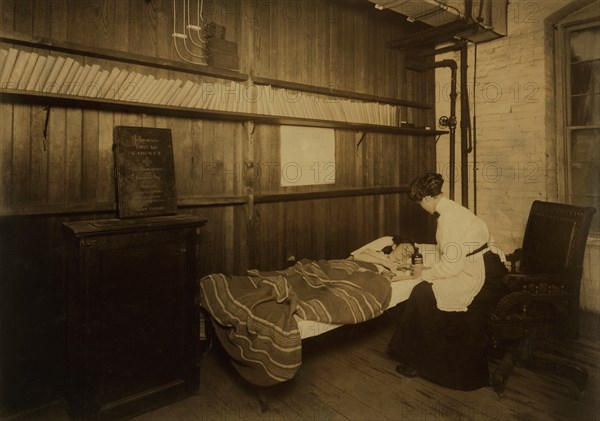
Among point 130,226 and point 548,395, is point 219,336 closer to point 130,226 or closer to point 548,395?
point 130,226

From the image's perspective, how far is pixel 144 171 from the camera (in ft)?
8.89

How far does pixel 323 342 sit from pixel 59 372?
1.86 m

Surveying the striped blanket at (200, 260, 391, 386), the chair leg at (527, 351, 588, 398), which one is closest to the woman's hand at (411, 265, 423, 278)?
the striped blanket at (200, 260, 391, 386)

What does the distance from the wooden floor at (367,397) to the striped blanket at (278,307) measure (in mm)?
260

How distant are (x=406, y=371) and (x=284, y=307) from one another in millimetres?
1044

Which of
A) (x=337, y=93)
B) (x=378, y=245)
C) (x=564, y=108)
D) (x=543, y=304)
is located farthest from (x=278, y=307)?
(x=564, y=108)

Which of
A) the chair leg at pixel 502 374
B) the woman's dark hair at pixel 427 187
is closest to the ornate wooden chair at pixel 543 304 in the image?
the chair leg at pixel 502 374

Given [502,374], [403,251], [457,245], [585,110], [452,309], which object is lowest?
[502,374]

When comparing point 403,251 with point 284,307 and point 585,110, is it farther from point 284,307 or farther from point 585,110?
point 585,110

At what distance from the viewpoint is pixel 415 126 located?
4.87 m

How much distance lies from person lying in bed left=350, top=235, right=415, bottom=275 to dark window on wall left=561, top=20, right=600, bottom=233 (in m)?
1.94

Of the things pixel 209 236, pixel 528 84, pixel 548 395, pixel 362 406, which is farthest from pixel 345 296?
pixel 528 84

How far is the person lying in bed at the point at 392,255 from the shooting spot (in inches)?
140

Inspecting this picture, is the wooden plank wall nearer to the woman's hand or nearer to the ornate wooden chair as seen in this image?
the woman's hand
